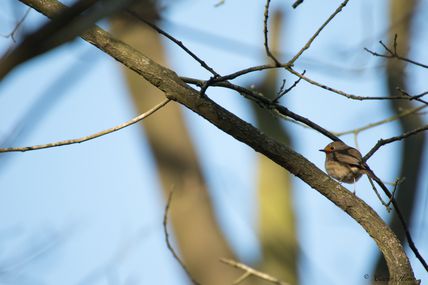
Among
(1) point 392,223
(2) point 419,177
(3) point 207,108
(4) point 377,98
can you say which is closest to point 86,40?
(3) point 207,108

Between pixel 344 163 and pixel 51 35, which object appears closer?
pixel 51 35

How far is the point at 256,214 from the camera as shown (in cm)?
716

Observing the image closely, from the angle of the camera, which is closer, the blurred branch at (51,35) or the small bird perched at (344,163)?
the blurred branch at (51,35)

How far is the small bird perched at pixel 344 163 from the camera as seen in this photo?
4.41m

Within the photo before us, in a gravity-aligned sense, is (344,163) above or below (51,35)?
above

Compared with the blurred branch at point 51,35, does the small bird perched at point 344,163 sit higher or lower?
higher

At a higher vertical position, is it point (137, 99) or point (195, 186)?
point (137, 99)

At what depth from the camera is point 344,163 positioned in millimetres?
4523

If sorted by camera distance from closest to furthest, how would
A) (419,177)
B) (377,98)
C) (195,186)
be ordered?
(377,98) < (419,177) < (195,186)

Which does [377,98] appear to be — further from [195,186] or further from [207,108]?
[195,186]

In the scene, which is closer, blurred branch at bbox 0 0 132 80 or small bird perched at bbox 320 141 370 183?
blurred branch at bbox 0 0 132 80

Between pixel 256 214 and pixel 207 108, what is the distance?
4.53 meters

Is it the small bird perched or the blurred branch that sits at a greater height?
the small bird perched

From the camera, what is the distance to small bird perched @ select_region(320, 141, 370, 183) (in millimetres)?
4410
